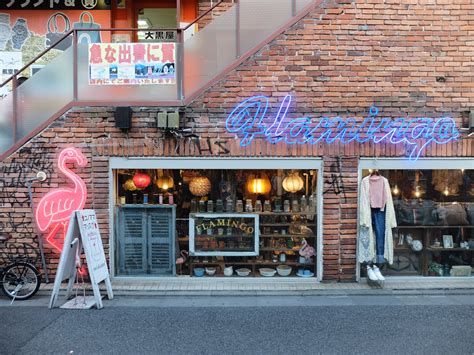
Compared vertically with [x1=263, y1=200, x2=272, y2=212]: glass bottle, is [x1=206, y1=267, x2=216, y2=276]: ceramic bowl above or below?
below

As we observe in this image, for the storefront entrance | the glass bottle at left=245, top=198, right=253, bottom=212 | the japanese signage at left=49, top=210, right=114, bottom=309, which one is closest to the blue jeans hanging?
the storefront entrance

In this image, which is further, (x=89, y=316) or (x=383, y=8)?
(x=383, y=8)

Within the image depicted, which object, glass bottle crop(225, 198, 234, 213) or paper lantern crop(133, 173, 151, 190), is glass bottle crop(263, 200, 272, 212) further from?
paper lantern crop(133, 173, 151, 190)

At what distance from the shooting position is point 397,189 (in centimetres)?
831

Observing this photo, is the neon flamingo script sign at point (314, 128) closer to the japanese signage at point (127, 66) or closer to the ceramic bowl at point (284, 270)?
the japanese signage at point (127, 66)

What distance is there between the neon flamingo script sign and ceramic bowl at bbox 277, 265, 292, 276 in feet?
7.52

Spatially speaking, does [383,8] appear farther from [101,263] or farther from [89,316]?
[89,316]

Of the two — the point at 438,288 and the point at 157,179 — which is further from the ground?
the point at 157,179

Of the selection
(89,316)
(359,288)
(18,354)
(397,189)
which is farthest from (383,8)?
(18,354)

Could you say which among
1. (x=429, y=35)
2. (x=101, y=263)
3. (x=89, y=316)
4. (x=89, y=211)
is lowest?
(x=89, y=316)

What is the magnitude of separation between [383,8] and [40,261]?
7.25 metres

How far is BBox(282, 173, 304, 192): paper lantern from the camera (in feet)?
27.4

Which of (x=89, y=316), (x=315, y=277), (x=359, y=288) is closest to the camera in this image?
(x=89, y=316)

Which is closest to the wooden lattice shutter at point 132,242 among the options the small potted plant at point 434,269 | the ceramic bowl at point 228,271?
the ceramic bowl at point 228,271
